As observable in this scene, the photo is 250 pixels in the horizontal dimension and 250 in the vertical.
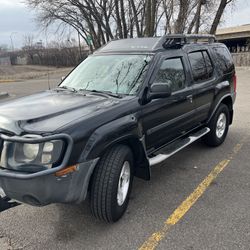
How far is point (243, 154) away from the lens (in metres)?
5.45

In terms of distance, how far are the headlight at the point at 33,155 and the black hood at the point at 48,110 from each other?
125 millimetres

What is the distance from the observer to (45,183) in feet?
8.95

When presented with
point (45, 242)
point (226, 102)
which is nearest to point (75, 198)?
point (45, 242)

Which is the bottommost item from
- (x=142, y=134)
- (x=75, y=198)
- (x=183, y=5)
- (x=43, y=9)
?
(x=75, y=198)

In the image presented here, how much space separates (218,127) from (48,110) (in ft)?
11.8

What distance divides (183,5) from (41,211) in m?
18.0

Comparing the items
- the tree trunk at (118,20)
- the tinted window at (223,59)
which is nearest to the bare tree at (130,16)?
the tree trunk at (118,20)

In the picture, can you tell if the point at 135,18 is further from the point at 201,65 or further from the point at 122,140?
the point at 122,140

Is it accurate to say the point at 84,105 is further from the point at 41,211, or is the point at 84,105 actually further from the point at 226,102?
the point at 226,102

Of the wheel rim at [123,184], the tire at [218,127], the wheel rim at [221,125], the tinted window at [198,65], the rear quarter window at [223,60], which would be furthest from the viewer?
the wheel rim at [221,125]

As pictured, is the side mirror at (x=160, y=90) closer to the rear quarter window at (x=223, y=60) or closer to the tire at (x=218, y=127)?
the tire at (x=218, y=127)

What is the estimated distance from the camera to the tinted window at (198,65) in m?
4.88

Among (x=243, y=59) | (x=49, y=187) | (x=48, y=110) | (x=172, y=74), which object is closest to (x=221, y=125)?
(x=172, y=74)

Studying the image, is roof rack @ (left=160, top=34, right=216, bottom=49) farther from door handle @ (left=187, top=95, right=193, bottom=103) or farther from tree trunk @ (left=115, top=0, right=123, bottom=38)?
tree trunk @ (left=115, top=0, right=123, bottom=38)
